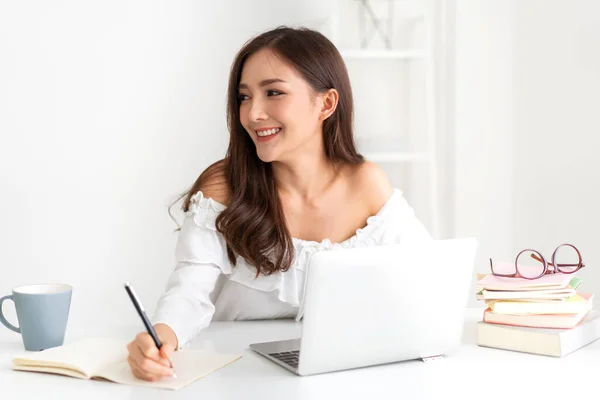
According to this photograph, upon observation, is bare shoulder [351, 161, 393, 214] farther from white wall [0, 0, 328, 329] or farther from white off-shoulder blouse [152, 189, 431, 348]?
white wall [0, 0, 328, 329]

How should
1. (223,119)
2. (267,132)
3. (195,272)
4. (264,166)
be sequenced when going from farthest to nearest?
(223,119) < (264,166) < (267,132) < (195,272)

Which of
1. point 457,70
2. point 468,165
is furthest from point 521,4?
point 468,165

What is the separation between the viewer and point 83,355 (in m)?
1.35

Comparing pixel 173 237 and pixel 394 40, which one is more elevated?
pixel 394 40

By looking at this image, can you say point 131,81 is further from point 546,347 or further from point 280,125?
point 546,347

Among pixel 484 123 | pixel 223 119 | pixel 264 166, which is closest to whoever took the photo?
pixel 264 166

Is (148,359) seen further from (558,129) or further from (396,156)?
(558,129)

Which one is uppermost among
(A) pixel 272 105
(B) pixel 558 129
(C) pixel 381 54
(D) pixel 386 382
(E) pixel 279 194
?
(C) pixel 381 54

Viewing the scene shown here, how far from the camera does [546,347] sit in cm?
138

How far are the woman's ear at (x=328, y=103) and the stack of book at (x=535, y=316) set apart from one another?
0.69m

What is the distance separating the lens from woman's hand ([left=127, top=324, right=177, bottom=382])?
48.1 inches

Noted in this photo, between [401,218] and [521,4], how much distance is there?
1.70m

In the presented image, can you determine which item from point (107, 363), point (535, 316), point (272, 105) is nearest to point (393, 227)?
point (272, 105)

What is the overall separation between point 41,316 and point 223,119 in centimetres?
184
